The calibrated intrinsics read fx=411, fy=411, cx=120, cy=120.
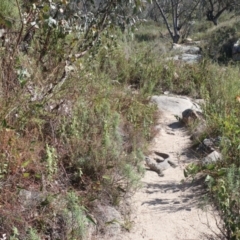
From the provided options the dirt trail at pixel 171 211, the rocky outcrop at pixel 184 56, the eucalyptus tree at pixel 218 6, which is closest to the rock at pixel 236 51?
the rocky outcrop at pixel 184 56

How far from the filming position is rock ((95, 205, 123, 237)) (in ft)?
10.7

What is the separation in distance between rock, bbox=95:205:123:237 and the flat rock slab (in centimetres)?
335

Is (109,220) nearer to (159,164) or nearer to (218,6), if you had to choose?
(159,164)

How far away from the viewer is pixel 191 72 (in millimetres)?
8312

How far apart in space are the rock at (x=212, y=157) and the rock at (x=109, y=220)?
130cm

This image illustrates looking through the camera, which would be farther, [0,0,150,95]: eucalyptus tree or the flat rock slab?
the flat rock slab

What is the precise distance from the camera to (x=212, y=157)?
437cm

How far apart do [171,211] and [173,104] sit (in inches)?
135

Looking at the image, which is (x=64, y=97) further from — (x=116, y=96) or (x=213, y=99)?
(x=213, y=99)

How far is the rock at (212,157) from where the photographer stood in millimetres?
4277

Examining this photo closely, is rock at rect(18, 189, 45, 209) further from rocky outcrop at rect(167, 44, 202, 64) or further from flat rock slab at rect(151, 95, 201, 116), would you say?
rocky outcrop at rect(167, 44, 202, 64)

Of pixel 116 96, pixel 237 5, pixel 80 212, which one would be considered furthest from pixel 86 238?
pixel 237 5

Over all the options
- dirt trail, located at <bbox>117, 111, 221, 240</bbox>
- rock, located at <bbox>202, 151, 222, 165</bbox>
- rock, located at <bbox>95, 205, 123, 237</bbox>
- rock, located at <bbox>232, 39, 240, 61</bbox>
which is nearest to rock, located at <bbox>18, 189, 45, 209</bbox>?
rock, located at <bbox>95, 205, 123, 237</bbox>

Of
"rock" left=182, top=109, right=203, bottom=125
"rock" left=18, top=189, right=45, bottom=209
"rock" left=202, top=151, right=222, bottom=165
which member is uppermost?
"rock" left=18, top=189, right=45, bottom=209
